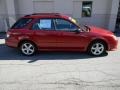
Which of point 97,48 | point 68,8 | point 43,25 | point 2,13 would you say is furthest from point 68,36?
point 2,13

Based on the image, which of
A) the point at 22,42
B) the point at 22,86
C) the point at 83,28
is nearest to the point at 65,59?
the point at 83,28

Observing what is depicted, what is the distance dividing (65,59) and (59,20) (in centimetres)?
156

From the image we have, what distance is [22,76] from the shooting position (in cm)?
566

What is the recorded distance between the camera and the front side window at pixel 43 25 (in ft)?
24.0

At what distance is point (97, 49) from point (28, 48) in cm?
277

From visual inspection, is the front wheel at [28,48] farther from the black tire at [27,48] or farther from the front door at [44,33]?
the front door at [44,33]

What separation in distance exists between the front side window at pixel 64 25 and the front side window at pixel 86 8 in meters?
5.51

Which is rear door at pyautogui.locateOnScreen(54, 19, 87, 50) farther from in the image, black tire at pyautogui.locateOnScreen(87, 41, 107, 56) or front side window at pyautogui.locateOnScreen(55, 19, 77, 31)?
black tire at pyautogui.locateOnScreen(87, 41, 107, 56)

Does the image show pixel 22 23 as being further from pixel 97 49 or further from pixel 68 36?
pixel 97 49

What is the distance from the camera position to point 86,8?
12430 millimetres

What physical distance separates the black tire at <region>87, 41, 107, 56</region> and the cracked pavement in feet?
0.81

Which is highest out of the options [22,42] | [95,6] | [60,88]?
[95,6]

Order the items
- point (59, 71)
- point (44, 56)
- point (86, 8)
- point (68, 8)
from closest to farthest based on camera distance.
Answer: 1. point (59, 71)
2. point (44, 56)
3. point (68, 8)
4. point (86, 8)

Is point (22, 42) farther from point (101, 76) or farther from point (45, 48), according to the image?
point (101, 76)
